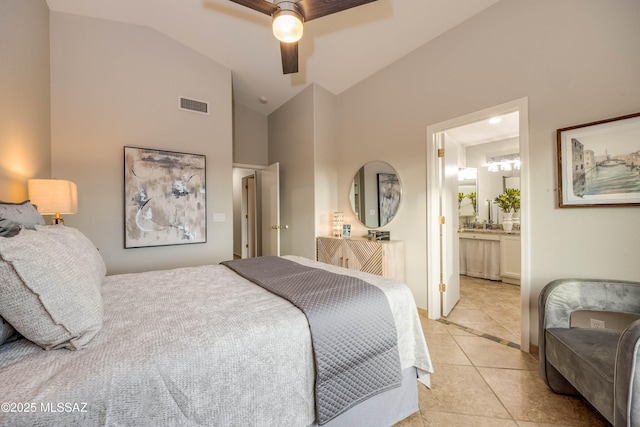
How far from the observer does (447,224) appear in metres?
2.89

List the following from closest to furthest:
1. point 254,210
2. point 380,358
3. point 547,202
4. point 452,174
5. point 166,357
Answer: point 166,357, point 380,358, point 547,202, point 452,174, point 254,210

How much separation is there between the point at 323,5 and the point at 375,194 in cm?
219

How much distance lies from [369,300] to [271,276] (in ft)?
2.36

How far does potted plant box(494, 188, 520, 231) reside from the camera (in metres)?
4.08

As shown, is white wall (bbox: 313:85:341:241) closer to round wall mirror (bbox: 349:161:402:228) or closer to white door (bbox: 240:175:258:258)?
round wall mirror (bbox: 349:161:402:228)

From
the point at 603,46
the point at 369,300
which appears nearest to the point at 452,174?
the point at 603,46

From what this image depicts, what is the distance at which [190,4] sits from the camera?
105 inches

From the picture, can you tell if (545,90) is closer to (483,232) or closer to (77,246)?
(483,232)

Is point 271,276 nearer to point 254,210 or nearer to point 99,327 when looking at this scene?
point 99,327

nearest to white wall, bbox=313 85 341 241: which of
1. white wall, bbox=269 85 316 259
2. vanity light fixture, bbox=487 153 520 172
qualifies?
white wall, bbox=269 85 316 259

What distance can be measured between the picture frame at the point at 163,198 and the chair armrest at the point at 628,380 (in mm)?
3590

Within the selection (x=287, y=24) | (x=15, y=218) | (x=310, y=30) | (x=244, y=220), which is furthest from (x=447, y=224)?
(x=244, y=220)

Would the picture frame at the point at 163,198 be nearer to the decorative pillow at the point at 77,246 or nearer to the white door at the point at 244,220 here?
the decorative pillow at the point at 77,246

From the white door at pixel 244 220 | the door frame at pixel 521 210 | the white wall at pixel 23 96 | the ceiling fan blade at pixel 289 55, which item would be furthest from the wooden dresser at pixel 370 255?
the white wall at pixel 23 96
